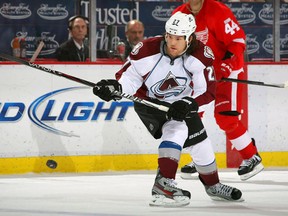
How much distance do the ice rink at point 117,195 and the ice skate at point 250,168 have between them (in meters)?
0.05

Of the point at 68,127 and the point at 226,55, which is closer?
the point at 226,55

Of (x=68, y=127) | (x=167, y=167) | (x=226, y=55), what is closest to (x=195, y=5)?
(x=226, y=55)

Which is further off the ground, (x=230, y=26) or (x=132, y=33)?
(x=230, y=26)

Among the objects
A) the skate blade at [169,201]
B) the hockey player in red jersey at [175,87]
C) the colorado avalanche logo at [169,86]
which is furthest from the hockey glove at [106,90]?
the skate blade at [169,201]

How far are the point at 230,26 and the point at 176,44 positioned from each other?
140 cm

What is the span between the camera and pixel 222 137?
724cm

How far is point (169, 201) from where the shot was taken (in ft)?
16.4

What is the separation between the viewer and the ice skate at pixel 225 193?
5.26 meters

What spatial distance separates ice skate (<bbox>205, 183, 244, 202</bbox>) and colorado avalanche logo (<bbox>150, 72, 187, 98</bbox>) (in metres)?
0.53

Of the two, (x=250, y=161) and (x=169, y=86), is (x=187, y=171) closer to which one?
(x=250, y=161)

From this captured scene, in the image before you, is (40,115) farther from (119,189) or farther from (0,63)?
(119,189)

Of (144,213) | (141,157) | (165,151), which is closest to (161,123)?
(165,151)

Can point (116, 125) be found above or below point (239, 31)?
below

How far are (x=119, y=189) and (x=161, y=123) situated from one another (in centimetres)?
86
